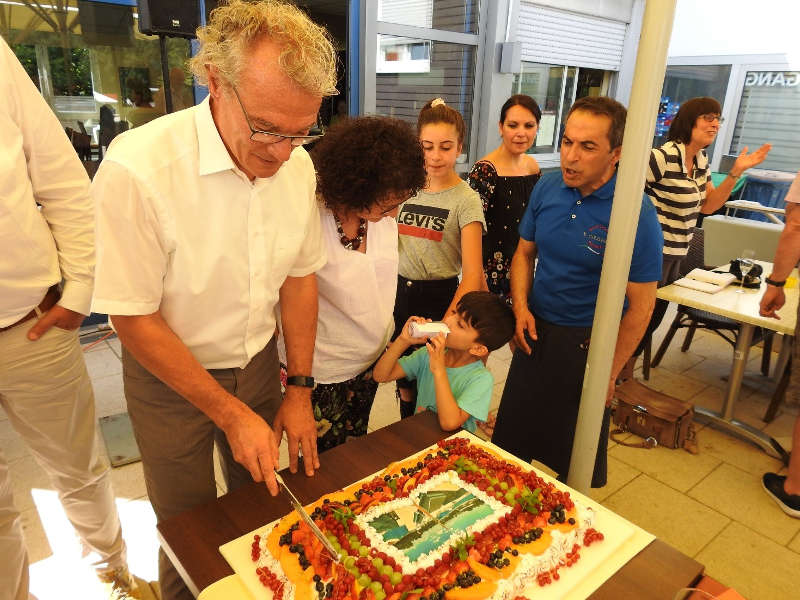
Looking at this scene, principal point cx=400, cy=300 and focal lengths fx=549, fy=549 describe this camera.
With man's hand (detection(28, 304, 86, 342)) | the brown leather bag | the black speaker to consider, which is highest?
the black speaker

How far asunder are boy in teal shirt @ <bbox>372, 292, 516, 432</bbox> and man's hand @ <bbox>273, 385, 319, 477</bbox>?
1.12ft

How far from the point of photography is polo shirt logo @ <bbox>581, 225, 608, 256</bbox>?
1.69 meters

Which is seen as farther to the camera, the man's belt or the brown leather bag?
the brown leather bag

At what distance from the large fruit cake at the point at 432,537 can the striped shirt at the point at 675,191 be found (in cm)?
239

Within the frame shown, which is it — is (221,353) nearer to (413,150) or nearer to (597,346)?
(413,150)

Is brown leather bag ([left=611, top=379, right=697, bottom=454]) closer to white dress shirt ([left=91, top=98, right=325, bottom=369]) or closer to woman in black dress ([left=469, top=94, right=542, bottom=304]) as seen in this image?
woman in black dress ([left=469, top=94, right=542, bottom=304])

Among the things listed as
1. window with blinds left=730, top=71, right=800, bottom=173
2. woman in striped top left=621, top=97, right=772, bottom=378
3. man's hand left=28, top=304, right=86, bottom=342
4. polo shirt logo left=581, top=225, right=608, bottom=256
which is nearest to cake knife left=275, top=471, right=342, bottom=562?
man's hand left=28, top=304, right=86, bottom=342

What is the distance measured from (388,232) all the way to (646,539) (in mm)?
947

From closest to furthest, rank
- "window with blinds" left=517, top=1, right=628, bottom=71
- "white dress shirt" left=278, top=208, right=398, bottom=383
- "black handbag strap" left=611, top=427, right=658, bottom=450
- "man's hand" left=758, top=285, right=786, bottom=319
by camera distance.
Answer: "white dress shirt" left=278, top=208, right=398, bottom=383 → "man's hand" left=758, top=285, right=786, bottom=319 → "black handbag strap" left=611, top=427, right=658, bottom=450 → "window with blinds" left=517, top=1, right=628, bottom=71

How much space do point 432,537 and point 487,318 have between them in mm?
774

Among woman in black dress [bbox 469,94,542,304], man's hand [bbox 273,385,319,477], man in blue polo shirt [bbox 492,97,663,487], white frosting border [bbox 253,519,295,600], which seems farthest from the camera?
woman in black dress [bbox 469,94,542,304]

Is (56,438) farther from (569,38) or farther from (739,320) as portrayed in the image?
(569,38)

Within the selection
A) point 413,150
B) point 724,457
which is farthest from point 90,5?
point 724,457

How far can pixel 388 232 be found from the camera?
153cm
